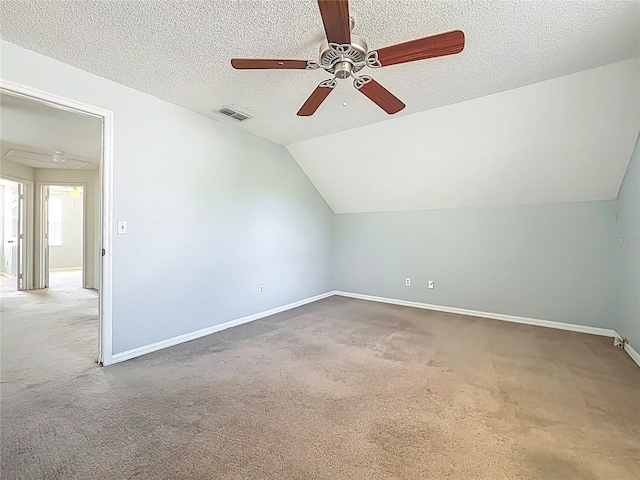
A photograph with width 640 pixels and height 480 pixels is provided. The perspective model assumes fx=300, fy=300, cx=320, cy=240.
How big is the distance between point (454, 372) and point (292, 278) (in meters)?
2.72

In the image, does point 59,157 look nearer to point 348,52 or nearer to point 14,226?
point 14,226

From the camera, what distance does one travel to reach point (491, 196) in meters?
3.94

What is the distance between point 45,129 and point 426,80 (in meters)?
4.51

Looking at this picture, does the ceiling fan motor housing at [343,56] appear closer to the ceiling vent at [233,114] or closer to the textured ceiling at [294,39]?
the textured ceiling at [294,39]

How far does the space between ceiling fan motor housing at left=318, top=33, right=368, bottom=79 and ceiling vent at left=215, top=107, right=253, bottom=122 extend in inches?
66.5

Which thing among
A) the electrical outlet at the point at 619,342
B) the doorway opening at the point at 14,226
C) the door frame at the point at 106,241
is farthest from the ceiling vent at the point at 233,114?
the doorway opening at the point at 14,226

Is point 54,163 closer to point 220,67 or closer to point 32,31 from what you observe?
point 32,31

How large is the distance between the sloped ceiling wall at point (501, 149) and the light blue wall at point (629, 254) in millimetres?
192

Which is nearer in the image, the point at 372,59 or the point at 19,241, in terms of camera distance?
the point at 372,59

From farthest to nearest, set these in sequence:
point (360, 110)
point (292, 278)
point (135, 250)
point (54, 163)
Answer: point (54, 163), point (292, 278), point (360, 110), point (135, 250)

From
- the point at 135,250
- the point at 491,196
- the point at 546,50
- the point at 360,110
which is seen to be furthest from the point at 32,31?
the point at 491,196

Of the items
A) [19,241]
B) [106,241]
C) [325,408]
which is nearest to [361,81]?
[325,408]

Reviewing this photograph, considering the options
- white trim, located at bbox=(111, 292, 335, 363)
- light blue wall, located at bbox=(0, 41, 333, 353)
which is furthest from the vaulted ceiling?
white trim, located at bbox=(111, 292, 335, 363)

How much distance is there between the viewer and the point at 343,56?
178cm
